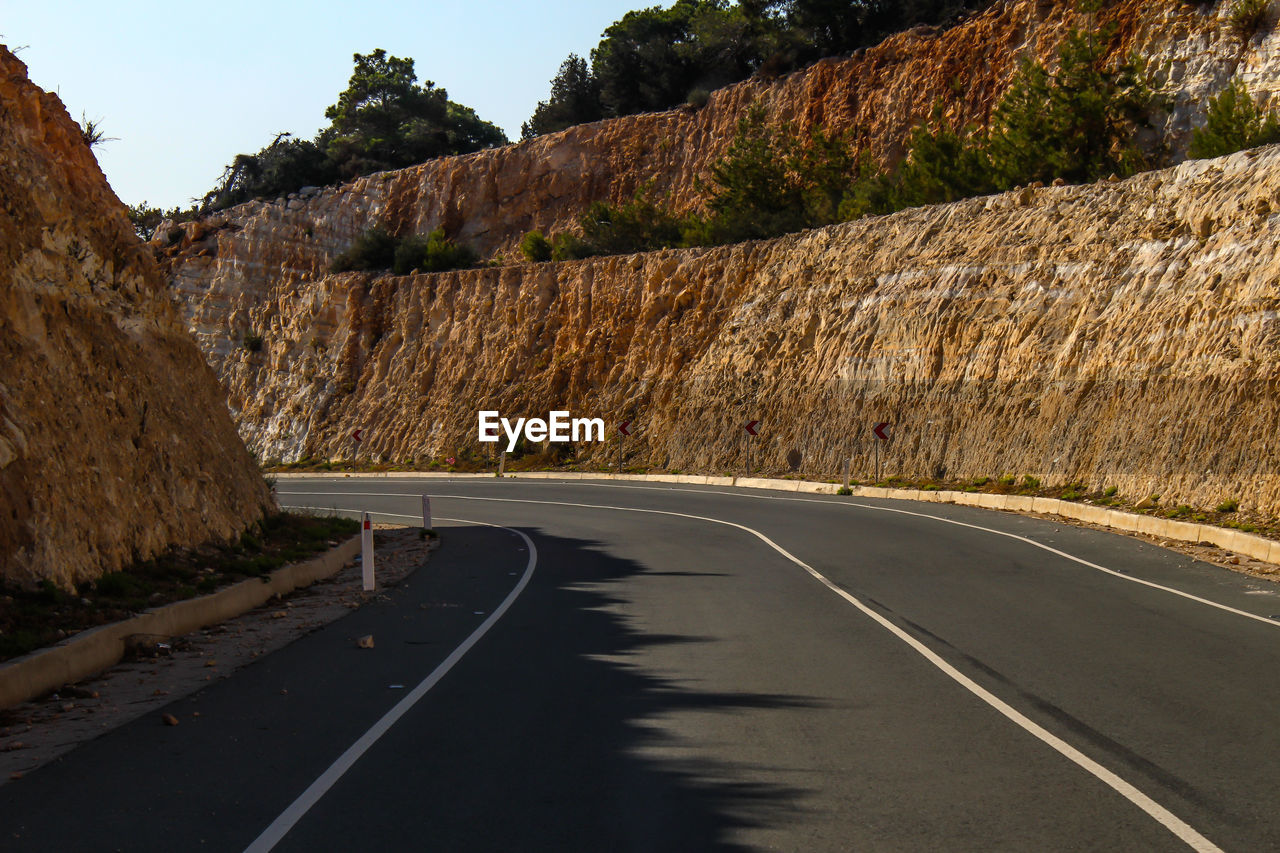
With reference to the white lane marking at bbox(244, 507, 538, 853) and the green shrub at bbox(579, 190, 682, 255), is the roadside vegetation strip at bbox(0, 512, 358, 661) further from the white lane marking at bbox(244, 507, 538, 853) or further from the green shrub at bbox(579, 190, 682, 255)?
the green shrub at bbox(579, 190, 682, 255)

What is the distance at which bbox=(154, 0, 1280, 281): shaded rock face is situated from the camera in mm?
40375

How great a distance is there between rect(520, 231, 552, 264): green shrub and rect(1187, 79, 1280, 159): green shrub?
1461 inches

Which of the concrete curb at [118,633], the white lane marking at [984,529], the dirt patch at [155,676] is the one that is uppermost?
the white lane marking at [984,529]

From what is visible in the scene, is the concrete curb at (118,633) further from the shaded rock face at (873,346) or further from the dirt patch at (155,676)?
the shaded rock face at (873,346)

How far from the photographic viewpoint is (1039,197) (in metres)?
36.5

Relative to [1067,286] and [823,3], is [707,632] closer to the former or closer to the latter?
[1067,286]

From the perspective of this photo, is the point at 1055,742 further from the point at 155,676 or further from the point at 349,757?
the point at 155,676

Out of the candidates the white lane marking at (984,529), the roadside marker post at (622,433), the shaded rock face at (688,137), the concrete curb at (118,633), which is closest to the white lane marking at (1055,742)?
the white lane marking at (984,529)

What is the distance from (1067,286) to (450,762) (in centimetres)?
2997

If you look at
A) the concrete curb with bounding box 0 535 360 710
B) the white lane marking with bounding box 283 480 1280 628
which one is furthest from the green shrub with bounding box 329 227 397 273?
the concrete curb with bounding box 0 535 360 710

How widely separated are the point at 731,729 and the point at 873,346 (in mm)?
32982

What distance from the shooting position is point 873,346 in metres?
39.3

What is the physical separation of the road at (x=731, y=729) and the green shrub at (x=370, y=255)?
55.2 meters

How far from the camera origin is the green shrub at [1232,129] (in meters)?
32.7
